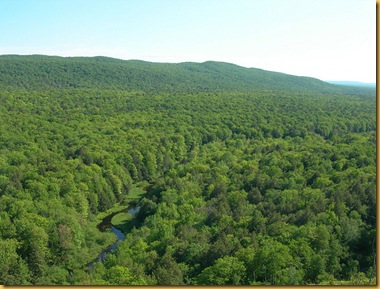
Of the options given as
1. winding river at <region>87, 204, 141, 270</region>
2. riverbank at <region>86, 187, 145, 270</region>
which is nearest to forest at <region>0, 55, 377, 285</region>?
riverbank at <region>86, 187, 145, 270</region>

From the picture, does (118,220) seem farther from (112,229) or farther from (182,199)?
(182,199)

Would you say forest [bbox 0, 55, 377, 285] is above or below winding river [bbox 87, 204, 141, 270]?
above

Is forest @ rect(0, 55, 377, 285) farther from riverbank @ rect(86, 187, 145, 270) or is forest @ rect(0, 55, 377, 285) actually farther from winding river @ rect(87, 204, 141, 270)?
winding river @ rect(87, 204, 141, 270)

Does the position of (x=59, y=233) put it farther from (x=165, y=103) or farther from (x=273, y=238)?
(x=165, y=103)

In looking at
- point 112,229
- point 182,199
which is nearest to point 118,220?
point 112,229

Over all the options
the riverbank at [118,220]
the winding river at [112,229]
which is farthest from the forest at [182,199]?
the winding river at [112,229]

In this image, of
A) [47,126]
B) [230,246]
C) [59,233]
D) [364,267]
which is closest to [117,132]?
[47,126]

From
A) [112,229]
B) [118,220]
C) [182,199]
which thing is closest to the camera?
[182,199]

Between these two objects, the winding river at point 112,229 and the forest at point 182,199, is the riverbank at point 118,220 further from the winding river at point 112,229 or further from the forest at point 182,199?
the forest at point 182,199
